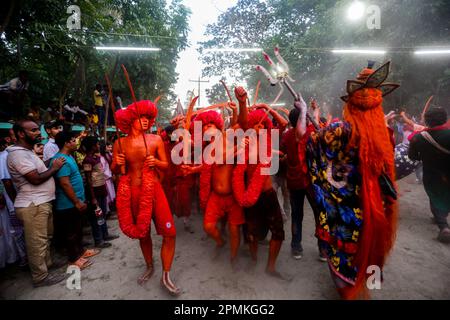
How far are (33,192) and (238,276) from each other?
9.13 feet

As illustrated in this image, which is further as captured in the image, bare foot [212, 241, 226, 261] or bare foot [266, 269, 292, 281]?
bare foot [212, 241, 226, 261]

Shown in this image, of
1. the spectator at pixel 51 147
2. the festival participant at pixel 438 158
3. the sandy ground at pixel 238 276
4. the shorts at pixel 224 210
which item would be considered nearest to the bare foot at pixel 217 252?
the sandy ground at pixel 238 276

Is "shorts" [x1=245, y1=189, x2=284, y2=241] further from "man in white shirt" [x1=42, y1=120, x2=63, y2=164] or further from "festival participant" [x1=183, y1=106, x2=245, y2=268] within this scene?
"man in white shirt" [x1=42, y1=120, x2=63, y2=164]

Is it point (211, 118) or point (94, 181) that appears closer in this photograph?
point (211, 118)

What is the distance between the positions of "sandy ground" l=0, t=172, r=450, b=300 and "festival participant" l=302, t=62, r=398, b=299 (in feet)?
2.67

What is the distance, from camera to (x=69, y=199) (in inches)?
130

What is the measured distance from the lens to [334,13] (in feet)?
50.0

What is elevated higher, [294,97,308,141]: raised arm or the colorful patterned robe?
[294,97,308,141]: raised arm

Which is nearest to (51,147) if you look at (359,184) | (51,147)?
(51,147)

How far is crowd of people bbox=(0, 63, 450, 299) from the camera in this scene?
2117 millimetres

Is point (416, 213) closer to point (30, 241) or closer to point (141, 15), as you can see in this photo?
point (30, 241)

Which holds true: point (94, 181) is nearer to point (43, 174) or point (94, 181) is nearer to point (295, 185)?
point (43, 174)

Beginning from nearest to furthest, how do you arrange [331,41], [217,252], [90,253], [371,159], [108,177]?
1. [371,159]
2. [217,252]
3. [90,253]
4. [108,177]
5. [331,41]

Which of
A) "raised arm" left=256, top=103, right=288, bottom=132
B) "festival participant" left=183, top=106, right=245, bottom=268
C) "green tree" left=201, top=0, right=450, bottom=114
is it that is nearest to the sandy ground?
"festival participant" left=183, top=106, right=245, bottom=268
